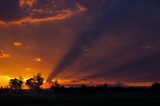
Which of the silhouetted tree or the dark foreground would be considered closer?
the dark foreground

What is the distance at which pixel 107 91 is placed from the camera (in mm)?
169250

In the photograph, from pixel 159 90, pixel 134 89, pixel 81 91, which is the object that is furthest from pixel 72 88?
pixel 159 90

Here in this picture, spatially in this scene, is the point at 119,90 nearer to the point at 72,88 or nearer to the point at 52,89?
the point at 72,88

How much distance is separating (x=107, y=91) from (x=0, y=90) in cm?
5563

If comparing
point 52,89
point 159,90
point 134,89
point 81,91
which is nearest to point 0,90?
point 52,89

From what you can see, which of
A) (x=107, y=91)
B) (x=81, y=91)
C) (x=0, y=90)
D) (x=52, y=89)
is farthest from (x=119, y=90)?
(x=0, y=90)

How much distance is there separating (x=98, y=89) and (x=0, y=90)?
51.3 m

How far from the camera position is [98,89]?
557ft

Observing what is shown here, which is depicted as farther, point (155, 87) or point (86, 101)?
point (155, 87)

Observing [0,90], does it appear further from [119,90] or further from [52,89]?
[119,90]

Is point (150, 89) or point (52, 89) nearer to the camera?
point (150, 89)

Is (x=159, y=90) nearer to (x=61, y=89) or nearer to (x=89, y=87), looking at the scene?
(x=89, y=87)

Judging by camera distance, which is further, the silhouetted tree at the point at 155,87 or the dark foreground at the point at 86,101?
the silhouetted tree at the point at 155,87

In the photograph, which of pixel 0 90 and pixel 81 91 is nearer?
pixel 81 91
